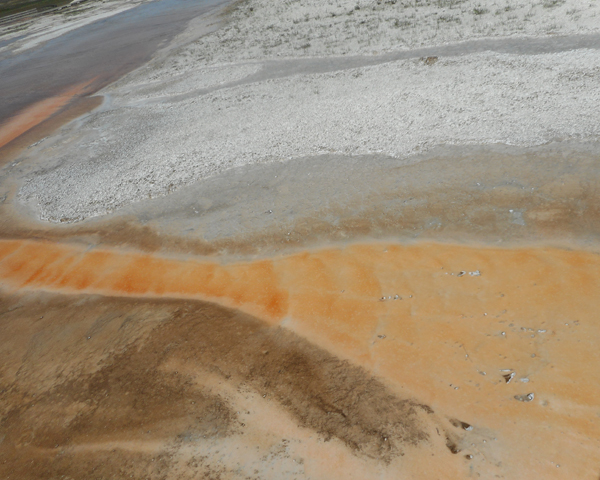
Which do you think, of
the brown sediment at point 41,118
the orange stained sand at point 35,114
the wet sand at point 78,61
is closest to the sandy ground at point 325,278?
the brown sediment at point 41,118

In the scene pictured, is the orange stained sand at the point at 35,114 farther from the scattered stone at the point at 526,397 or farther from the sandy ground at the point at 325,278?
the scattered stone at the point at 526,397

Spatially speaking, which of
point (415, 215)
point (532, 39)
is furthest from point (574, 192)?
point (532, 39)

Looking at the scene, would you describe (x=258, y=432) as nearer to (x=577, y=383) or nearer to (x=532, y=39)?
(x=577, y=383)

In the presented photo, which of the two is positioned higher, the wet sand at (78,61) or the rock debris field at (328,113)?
the wet sand at (78,61)

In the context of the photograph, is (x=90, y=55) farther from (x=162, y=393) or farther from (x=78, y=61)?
(x=162, y=393)

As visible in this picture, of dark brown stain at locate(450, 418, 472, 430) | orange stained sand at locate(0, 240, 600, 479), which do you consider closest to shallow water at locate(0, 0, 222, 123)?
orange stained sand at locate(0, 240, 600, 479)

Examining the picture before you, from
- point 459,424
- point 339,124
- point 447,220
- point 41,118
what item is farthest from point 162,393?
point 41,118
